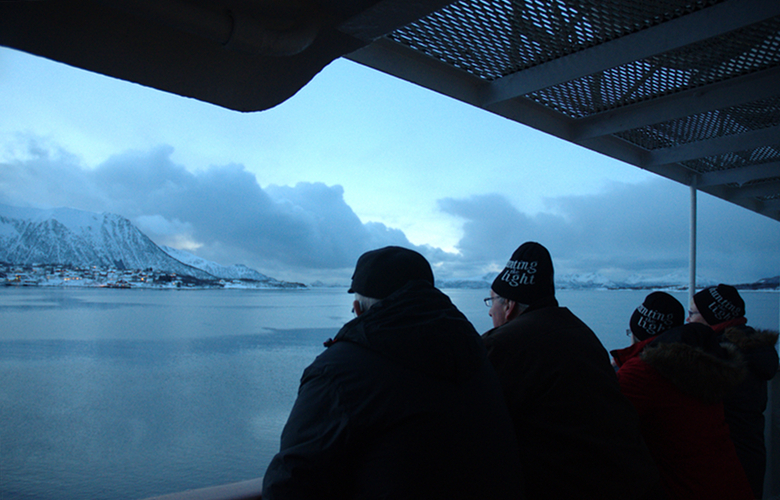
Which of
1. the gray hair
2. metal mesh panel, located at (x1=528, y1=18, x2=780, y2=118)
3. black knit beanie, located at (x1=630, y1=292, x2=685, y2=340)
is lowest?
black knit beanie, located at (x1=630, y1=292, x2=685, y2=340)

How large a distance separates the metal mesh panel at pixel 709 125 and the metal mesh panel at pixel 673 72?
0.29 metres

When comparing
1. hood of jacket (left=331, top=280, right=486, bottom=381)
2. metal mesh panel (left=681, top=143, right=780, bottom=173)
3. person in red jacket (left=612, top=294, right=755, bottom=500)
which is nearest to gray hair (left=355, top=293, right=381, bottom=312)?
hood of jacket (left=331, top=280, right=486, bottom=381)

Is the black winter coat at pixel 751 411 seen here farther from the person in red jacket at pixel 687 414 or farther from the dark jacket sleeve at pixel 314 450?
the dark jacket sleeve at pixel 314 450

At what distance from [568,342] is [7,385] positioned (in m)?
38.0

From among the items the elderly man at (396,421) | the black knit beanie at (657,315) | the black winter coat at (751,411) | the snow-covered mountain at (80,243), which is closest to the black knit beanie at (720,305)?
the black winter coat at (751,411)

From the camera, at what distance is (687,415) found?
135 cm

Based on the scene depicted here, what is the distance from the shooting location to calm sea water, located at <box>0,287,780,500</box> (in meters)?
19.3

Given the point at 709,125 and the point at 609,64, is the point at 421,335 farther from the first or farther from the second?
the point at 709,125

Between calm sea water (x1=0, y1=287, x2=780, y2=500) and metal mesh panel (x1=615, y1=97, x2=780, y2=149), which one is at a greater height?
metal mesh panel (x1=615, y1=97, x2=780, y2=149)

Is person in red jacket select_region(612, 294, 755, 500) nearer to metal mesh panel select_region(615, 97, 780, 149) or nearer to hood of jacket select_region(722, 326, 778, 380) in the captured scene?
hood of jacket select_region(722, 326, 778, 380)

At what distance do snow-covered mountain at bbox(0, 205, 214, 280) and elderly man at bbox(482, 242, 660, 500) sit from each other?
24.3 m

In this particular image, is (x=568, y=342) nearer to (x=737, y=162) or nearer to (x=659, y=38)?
(x=659, y=38)

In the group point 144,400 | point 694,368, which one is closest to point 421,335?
point 694,368

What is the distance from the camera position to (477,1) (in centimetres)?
135
